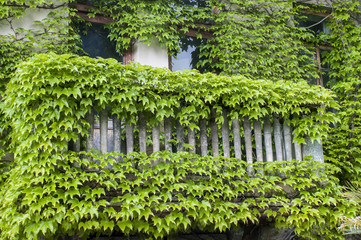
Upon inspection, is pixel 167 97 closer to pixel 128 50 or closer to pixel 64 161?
pixel 64 161

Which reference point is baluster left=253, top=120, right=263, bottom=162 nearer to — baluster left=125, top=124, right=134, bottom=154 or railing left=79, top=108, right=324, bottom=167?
railing left=79, top=108, right=324, bottom=167

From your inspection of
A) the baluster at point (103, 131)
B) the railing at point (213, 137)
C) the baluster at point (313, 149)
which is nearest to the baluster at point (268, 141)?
the railing at point (213, 137)

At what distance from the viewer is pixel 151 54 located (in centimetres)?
633

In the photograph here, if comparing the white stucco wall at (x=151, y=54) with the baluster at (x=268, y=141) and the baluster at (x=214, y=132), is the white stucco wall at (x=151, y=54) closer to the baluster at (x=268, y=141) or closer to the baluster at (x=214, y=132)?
the baluster at (x=214, y=132)

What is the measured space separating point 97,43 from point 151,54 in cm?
99

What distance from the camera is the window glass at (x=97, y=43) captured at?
6145 millimetres

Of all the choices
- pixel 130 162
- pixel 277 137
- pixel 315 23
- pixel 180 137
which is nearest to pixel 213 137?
pixel 180 137

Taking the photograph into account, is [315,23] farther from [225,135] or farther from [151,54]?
[225,135]

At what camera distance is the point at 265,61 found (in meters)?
6.85

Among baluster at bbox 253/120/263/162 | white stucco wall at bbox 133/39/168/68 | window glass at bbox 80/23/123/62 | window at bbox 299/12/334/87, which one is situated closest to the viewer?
baluster at bbox 253/120/263/162

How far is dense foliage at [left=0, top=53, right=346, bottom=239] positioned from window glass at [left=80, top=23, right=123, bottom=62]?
2504mm

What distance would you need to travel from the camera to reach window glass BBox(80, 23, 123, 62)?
6145mm

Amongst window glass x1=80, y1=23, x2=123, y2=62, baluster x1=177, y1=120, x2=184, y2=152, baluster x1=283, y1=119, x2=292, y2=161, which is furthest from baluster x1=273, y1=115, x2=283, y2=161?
window glass x1=80, y1=23, x2=123, y2=62

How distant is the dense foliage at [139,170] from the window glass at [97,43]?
2.50 metres
